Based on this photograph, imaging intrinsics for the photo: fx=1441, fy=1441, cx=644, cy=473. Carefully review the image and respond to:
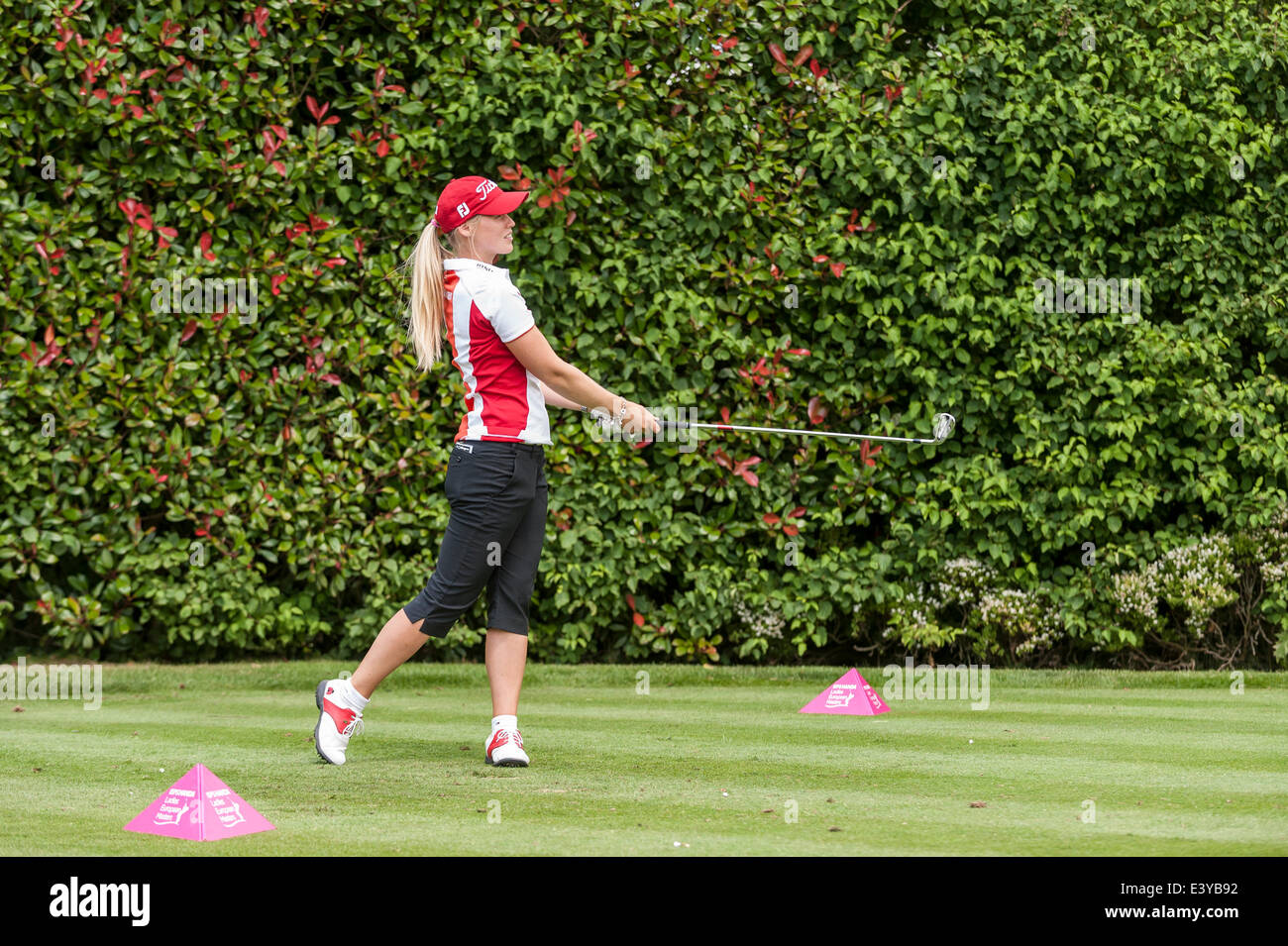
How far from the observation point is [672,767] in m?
4.92

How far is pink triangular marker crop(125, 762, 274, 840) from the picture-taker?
3719mm

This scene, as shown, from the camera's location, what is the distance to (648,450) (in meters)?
A: 8.12

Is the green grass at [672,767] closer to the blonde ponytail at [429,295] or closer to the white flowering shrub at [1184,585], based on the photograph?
the white flowering shrub at [1184,585]

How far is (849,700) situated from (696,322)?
2480mm

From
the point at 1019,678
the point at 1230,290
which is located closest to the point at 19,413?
the point at 1019,678

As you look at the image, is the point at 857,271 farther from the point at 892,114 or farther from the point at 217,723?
the point at 217,723

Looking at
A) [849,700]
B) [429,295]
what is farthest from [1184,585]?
[429,295]

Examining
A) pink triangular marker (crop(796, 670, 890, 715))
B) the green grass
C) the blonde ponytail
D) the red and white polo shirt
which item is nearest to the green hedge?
the green grass

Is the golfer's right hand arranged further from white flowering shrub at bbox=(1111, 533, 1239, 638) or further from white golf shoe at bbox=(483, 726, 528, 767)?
white flowering shrub at bbox=(1111, 533, 1239, 638)

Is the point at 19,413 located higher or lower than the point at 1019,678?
higher

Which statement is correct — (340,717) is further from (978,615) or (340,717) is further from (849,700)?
(978,615)

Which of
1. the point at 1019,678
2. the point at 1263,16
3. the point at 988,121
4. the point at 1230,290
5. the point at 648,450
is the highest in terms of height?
the point at 1263,16

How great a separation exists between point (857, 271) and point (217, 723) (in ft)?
13.4

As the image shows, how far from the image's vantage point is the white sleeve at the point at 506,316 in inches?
194
